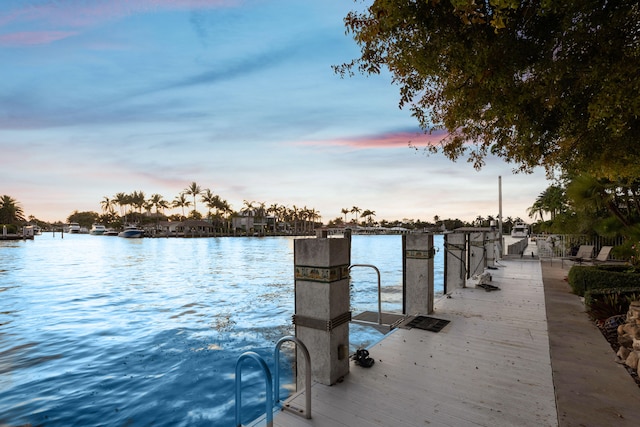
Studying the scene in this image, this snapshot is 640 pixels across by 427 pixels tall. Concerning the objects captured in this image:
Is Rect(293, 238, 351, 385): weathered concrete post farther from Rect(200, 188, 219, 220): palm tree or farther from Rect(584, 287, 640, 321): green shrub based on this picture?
Rect(200, 188, 219, 220): palm tree

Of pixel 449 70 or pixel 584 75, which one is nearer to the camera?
pixel 584 75

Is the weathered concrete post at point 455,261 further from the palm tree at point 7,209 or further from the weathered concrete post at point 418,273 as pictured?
the palm tree at point 7,209

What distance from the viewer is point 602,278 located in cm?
911

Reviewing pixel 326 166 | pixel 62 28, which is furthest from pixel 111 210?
pixel 62 28

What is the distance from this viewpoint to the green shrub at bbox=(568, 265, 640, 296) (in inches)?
336

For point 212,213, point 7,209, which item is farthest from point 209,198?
point 7,209

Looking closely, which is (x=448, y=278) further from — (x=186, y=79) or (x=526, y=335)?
(x=186, y=79)

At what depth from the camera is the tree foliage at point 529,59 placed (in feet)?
14.5

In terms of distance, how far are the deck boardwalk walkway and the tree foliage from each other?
11.9 ft

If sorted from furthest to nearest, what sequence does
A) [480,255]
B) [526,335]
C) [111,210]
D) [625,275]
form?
[111,210] → [480,255] → [625,275] → [526,335]

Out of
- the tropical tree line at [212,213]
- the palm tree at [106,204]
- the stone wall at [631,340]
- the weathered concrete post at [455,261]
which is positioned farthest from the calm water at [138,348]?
the palm tree at [106,204]

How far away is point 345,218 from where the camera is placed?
18262cm

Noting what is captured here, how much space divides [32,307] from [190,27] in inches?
590

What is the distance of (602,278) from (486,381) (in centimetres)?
722
